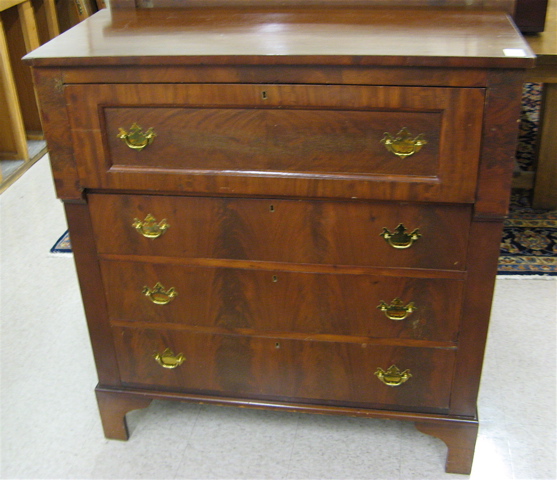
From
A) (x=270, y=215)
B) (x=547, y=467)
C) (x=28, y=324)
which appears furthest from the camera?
(x=28, y=324)

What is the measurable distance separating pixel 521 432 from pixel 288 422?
0.59 m

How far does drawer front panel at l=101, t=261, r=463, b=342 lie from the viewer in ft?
4.95

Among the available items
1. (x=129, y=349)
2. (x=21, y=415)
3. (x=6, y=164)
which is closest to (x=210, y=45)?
(x=129, y=349)

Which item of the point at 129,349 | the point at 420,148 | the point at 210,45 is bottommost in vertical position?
the point at 129,349

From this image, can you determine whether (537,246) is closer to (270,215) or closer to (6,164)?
(270,215)

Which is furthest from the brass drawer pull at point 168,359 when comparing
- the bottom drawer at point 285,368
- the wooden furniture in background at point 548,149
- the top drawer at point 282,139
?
the wooden furniture in background at point 548,149

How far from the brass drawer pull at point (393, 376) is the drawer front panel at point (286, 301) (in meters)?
0.09

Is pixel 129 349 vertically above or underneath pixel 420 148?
underneath

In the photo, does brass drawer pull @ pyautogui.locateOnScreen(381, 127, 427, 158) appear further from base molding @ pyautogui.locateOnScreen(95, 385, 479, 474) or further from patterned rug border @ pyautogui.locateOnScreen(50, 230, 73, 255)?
patterned rug border @ pyautogui.locateOnScreen(50, 230, 73, 255)

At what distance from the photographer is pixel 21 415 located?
1871mm

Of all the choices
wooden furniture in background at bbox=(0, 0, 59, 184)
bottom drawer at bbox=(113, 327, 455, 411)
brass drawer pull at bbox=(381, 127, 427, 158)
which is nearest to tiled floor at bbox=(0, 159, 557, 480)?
bottom drawer at bbox=(113, 327, 455, 411)

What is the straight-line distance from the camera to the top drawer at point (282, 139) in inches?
51.8

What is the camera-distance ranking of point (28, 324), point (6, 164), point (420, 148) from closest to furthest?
point (420, 148) < point (28, 324) < point (6, 164)

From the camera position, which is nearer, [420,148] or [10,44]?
[420,148]
